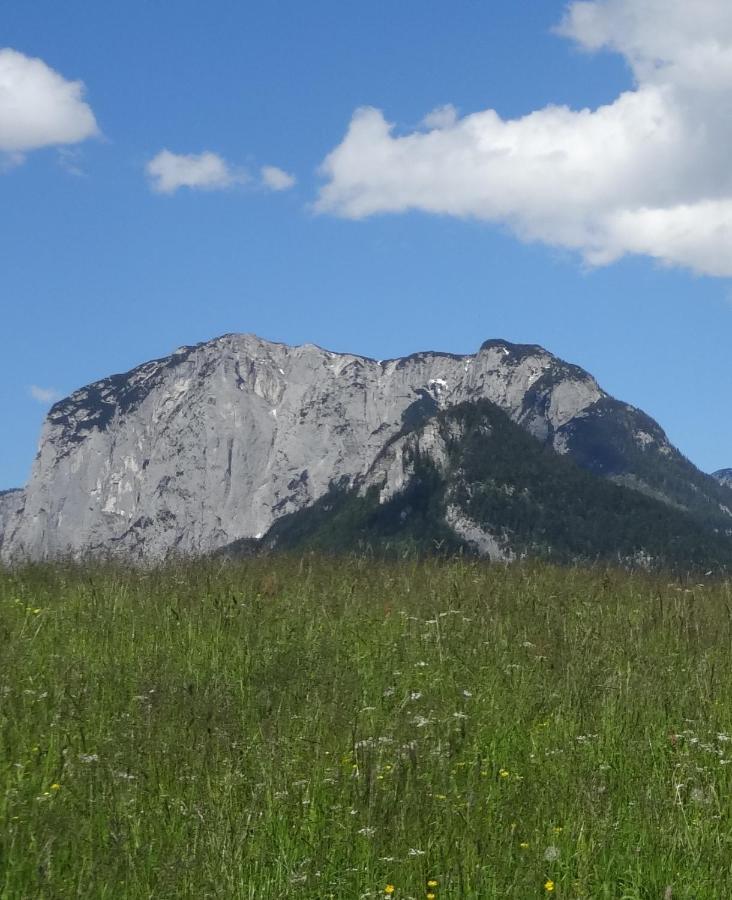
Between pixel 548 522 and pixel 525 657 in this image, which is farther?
pixel 548 522

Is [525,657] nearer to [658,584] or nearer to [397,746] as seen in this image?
[397,746]

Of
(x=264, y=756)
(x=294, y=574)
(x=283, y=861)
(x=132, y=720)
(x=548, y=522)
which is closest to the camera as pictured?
(x=283, y=861)

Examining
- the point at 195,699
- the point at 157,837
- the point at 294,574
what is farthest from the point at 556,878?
the point at 294,574

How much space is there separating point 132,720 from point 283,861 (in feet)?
5.35

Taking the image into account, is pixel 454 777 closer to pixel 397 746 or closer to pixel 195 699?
pixel 397 746

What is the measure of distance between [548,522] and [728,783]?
19418 centimetres

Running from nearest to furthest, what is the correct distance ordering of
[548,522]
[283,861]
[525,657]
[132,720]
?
[283,861] → [132,720] → [525,657] → [548,522]

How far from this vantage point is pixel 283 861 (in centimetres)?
400

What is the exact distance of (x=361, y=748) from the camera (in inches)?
189

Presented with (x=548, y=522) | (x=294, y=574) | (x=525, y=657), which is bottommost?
(x=525, y=657)

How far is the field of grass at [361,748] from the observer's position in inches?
154

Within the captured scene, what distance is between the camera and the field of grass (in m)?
3.91

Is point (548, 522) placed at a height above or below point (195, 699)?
above

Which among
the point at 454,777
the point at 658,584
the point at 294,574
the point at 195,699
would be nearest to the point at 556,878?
the point at 454,777
